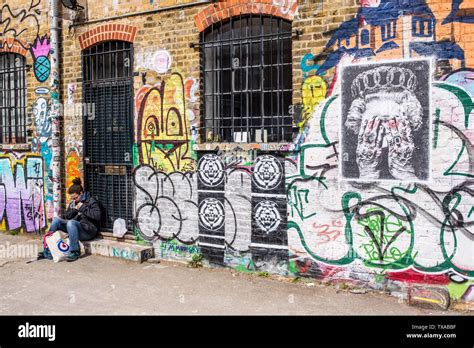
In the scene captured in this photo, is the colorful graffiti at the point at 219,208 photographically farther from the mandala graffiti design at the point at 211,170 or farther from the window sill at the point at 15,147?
the window sill at the point at 15,147

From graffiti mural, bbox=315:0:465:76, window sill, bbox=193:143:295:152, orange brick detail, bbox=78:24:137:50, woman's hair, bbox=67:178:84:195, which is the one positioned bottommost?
woman's hair, bbox=67:178:84:195

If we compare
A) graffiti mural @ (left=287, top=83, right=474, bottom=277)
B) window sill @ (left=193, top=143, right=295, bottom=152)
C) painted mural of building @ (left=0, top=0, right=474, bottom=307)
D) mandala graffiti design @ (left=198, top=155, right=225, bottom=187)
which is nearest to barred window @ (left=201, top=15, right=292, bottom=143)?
painted mural of building @ (left=0, top=0, right=474, bottom=307)

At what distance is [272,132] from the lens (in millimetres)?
6566

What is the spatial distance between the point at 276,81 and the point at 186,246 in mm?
2755

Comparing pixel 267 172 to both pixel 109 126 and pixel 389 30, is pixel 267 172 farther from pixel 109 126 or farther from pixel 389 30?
pixel 109 126

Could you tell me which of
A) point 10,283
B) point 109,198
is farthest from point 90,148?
point 10,283

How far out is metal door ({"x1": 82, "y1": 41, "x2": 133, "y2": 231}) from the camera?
25.5 ft

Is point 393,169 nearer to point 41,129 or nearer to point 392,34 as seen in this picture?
point 392,34

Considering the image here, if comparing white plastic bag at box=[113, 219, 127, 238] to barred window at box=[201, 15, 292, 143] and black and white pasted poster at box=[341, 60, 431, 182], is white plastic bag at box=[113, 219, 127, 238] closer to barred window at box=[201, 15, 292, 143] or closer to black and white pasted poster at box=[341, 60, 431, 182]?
barred window at box=[201, 15, 292, 143]

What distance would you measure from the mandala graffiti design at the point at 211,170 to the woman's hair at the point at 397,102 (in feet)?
6.32

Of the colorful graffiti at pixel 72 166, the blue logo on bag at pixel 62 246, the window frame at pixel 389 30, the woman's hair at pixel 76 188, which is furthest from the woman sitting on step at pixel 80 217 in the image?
the window frame at pixel 389 30

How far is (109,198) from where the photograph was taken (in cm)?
805

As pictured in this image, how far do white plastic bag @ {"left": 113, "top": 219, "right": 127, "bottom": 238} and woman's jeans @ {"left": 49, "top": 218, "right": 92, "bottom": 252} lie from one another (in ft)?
1.47

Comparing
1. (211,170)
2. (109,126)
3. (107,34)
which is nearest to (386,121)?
(211,170)
